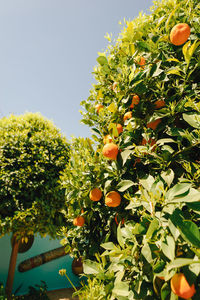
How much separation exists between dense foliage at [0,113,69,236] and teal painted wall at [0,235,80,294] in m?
2.50

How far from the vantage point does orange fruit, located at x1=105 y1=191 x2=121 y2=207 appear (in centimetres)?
128

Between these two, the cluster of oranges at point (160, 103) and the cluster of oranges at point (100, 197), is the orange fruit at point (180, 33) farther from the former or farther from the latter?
the cluster of oranges at point (100, 197)

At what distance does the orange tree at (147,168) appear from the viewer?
2.51 feet

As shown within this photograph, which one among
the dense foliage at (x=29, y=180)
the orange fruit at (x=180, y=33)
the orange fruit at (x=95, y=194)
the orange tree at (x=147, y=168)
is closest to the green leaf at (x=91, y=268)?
the orange tree at (x=147, y=168)

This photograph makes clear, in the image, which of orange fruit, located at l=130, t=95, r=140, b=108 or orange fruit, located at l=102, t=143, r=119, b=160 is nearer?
orange fruit, located at l=102, t=143, r=119, b=160

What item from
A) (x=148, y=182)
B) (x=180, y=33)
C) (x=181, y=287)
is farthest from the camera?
(x=180, y=33)

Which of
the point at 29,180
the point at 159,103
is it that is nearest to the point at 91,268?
the point at 159,103

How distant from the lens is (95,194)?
1.44 meters

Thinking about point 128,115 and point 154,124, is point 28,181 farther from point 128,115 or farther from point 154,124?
point 154,124

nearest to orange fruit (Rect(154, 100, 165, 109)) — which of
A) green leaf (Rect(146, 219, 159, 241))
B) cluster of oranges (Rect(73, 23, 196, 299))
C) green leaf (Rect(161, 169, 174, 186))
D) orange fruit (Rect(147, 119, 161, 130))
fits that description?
cluster of oranges (Rect(73, 23, 196, 299))

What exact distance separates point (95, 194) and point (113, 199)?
21 cm

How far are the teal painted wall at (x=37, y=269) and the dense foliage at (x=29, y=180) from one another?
2.50m

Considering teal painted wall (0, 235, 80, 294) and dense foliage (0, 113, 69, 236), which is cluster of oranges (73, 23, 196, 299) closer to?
dense foliage (0, 113, 69, 236)

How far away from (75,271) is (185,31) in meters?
7.93
